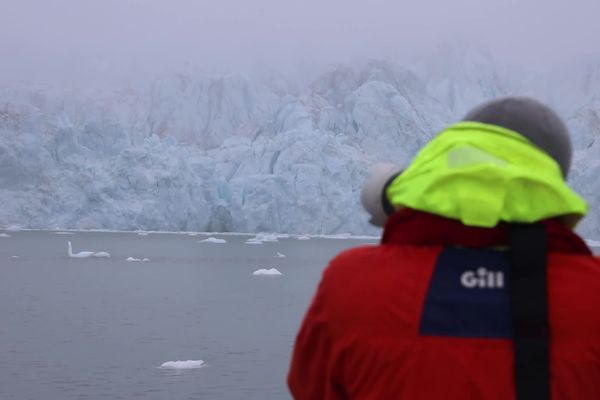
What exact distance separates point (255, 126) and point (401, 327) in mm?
66688

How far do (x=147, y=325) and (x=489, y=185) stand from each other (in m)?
19.8

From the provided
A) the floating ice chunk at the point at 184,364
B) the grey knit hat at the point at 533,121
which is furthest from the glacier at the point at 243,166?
the grey knit hat at the point at 533,121

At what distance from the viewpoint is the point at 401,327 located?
114 cm

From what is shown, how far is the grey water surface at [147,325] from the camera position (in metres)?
13.3

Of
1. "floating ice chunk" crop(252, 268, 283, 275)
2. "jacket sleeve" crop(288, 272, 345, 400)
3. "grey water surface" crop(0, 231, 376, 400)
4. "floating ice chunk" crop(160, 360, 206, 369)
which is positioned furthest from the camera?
"floating ice chunk" crop(252, 268, 283, 275)

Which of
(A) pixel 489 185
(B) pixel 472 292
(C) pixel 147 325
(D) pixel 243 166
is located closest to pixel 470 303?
(B) pixel 472 292

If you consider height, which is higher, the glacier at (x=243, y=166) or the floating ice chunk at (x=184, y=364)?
the floating ice chunk at (x=184, y=364)

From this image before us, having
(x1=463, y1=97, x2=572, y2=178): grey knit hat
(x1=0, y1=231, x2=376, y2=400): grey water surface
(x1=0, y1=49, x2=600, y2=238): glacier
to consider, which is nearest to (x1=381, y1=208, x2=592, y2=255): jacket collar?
(x1=463, y1=97, x2=572, y2=178): grey knit hat

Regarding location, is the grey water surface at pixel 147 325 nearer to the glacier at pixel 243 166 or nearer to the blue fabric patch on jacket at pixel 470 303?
the glacier at pixel 243 166

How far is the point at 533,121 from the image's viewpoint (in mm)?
1290

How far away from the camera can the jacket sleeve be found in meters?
1.21

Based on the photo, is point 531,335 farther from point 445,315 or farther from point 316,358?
point 316,358

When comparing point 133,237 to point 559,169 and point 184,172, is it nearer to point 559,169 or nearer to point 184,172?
point 184,172

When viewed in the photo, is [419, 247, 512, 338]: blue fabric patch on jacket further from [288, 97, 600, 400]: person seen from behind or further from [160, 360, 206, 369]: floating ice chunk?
[160, 360, 206, 369]: floating ice chunk
